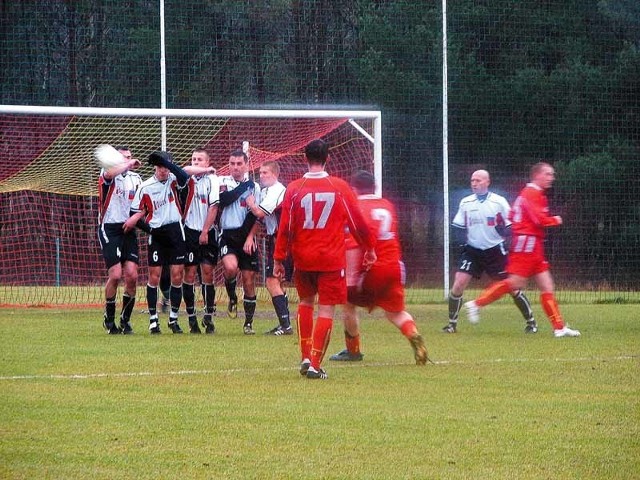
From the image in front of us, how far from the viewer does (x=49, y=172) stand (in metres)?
22.0

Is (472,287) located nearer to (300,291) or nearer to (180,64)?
(180,64)

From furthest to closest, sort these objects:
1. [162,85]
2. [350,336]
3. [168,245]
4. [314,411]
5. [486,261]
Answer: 1. [162,85]
2. [486,261]
3. [168,245]
4. [350,336]
5. [314,411]

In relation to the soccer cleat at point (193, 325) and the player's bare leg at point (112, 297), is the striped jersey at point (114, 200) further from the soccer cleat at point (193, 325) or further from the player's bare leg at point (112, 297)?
the soccer cleat at point (193, 325)

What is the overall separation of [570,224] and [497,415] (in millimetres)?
24713

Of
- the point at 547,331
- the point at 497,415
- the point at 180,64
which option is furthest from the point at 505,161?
the point at 497,415

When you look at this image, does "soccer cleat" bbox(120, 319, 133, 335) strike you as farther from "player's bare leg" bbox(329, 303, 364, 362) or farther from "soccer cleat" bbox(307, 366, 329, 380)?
"soccer cleat" bbox(307, 366, 329, 380)

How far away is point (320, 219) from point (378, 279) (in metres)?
1.12

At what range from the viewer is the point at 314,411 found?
7781 millimetres

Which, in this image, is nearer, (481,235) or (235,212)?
(235,212)

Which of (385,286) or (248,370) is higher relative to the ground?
(385,286)

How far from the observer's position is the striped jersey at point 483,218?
15.3 metres

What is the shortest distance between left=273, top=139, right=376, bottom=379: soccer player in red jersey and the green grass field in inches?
16.6

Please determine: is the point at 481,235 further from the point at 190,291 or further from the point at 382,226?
the point at 382,226

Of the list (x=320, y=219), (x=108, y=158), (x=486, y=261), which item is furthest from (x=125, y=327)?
(x=320, y=219)
